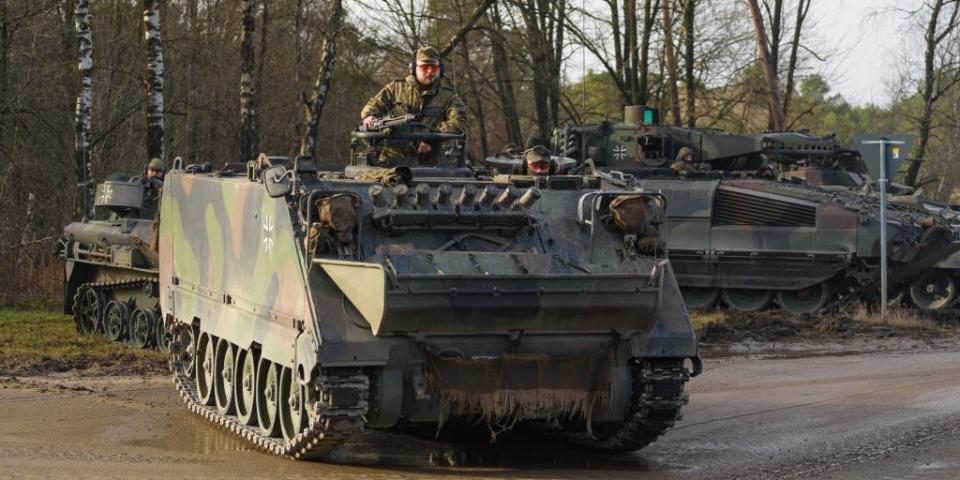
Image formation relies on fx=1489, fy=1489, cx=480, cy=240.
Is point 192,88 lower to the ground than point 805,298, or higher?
higher

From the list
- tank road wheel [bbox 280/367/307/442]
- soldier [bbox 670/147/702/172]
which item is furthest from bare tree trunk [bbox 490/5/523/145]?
tank road wheel [bbox 280/367/307/442]

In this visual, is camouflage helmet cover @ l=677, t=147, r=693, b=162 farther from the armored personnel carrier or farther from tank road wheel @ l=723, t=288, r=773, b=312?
tank road wheel @ l=723, t=288, r=773, b=312

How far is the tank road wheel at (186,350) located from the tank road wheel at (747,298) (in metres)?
9.88

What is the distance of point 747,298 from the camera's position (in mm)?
20422

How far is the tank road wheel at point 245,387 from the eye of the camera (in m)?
10.3

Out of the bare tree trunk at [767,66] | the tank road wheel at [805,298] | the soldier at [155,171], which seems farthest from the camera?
the bare tree trunk at [767,66]

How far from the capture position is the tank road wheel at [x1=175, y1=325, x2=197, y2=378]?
1205 cm

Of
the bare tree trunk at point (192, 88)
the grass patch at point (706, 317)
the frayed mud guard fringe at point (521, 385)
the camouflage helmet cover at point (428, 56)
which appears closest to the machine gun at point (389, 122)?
the camouflage helmet cover at point (428, 56)

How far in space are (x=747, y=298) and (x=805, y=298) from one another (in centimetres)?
78

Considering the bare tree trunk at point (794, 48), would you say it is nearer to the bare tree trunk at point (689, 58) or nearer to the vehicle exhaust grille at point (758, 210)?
the bare tree trunk at point (689, 58)

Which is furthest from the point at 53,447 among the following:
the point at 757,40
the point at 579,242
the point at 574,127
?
the point at 757,40

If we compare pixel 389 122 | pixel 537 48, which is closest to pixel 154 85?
pixel 389 122

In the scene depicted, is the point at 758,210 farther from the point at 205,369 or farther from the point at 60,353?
the point at 205,369

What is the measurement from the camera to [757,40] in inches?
1138
